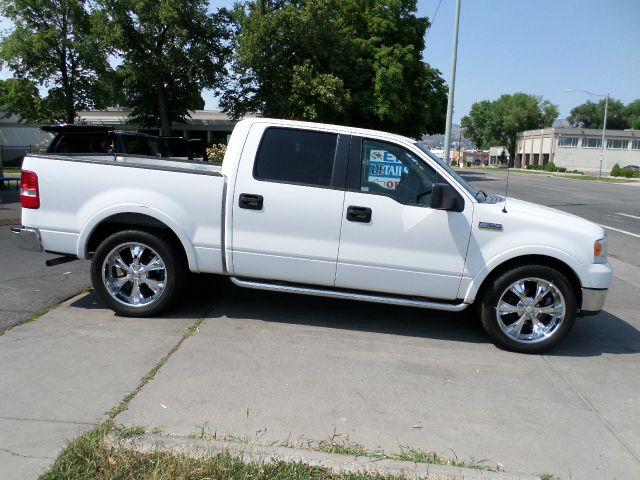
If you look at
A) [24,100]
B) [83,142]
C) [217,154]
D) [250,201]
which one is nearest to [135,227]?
[250,201]

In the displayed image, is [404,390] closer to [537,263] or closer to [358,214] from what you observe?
[358,214]

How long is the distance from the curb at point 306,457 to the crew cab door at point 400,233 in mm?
2171

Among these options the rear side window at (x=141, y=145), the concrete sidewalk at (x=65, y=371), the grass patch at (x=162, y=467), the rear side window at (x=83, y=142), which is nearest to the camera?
the grass patch at (x=162, y=467)

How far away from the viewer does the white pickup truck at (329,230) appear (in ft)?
16.6

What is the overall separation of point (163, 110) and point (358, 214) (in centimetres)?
3624

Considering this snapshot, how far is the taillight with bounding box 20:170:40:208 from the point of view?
539 centimetres

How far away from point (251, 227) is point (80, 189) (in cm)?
173

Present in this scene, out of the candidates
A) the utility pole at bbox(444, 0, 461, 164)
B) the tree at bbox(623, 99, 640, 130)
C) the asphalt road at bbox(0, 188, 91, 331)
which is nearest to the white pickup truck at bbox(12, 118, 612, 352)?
the asphalt road at bbox(0, 188, 91, 331)

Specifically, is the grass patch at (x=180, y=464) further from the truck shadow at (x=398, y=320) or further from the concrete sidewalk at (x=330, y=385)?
the truck shadow at (x=398, y=320)

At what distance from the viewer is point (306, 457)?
3.18 metres

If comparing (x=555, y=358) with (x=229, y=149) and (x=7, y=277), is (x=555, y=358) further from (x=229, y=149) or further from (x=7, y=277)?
(x=7, y=277)

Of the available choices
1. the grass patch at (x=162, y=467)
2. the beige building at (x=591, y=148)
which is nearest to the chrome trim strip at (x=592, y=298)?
the grass patch at (x=162, y=467)

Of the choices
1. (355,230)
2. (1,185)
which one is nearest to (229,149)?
(355,230)

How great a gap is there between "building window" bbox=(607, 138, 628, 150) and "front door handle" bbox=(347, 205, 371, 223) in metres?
95.6
